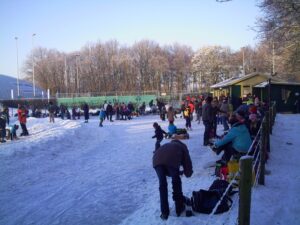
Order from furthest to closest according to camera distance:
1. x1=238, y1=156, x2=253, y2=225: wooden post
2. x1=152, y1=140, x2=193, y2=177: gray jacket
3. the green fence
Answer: the green fence
x1=152, y1=140, x2=193, y2=177: gray jacket
x1=238, y1=156, x2=253, y2=225: wooden post

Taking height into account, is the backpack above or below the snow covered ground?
above

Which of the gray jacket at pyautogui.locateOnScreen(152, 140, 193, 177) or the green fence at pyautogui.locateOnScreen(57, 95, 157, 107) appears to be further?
the green fence at pyautogui.locateOnScreen(57, 95, 157, 107)

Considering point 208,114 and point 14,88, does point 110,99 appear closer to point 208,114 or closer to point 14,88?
point 208,114

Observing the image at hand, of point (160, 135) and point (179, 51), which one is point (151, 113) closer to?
point (160, 135)

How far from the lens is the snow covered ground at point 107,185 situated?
6.77 meters

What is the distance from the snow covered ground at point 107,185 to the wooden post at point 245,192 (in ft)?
4.88

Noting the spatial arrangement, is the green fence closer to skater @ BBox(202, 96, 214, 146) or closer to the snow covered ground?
the snow covered ground

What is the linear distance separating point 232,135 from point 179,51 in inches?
3199

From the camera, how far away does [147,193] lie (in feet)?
28.1

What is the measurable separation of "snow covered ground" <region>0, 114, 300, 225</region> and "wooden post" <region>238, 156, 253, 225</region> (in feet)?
4.88

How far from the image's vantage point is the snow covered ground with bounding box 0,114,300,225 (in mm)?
6772

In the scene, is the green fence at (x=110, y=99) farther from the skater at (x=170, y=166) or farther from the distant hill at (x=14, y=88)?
the skater at (x=170, y=166)

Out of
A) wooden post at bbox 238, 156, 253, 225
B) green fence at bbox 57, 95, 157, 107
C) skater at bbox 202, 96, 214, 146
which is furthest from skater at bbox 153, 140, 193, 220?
green fence at bbox 57, 95, 157, 107

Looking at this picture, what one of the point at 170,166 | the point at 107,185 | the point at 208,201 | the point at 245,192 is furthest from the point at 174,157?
the point at 107,185
